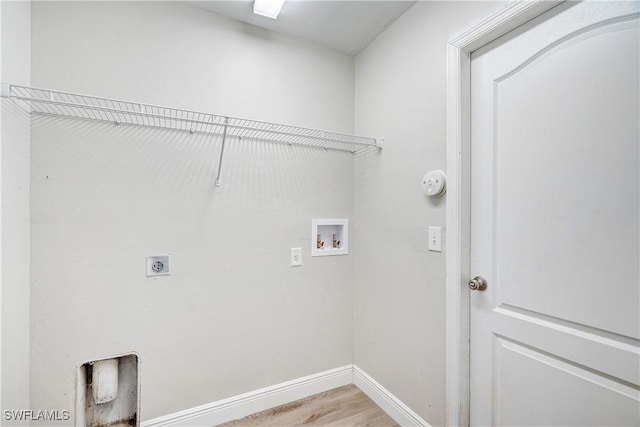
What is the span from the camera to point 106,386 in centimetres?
77

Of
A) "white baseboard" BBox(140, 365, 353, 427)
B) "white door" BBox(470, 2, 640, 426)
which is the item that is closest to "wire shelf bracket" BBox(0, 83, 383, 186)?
"white door" BBox(470, 2, 640, 426)

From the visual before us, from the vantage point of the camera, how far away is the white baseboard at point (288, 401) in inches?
63.7

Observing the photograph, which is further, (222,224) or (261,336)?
(261,336)

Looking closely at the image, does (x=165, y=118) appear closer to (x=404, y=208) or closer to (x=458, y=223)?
(x=404, y=208)

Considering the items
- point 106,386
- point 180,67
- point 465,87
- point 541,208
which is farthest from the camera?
point 180,67

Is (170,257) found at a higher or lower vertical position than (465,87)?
lower

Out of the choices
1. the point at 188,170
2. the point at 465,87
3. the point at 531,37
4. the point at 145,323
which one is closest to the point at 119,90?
the point at 188,170

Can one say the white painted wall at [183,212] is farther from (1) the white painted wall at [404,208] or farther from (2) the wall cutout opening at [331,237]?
(1) the white painted wall at [404,208]

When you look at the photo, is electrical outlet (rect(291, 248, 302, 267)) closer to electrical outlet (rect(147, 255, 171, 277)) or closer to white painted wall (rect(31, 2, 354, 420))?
white painted wall (rect(31, 2, 354, 420))

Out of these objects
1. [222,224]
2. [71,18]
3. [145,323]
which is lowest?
[145,323]

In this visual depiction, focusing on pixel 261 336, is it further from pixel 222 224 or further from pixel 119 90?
pixel 119 90

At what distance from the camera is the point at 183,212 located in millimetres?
1610

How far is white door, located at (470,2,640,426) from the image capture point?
3.14ft

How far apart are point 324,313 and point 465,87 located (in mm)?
1577
